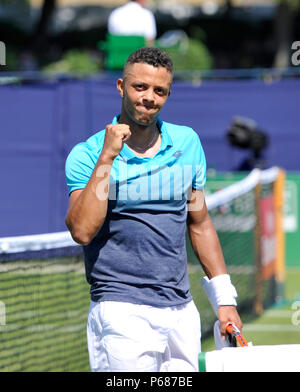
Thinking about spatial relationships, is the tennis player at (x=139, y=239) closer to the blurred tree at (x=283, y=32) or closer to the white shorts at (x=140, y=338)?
the white shorts at (x=140, y=338)

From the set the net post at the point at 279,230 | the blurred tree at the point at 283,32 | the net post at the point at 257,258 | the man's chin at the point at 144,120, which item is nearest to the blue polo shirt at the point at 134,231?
the man's chin at the point at 144,120

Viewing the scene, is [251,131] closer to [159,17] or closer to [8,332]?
[8,332]

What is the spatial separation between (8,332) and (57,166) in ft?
19.4

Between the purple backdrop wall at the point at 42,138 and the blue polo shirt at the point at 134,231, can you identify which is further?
the purple backdrop wall at the point at 42,138

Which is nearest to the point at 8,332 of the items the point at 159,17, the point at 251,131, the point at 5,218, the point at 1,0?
the point at 5,218

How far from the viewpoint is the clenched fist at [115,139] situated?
4.09 m

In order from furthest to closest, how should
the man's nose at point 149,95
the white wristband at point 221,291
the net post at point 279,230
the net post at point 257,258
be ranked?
the net post at point 279,230
the net post at point 257,258
the white wristband at point 221,291
the man's nose at point 149,95

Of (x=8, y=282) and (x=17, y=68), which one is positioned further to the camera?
(x=17, y=68)

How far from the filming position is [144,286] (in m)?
4.36

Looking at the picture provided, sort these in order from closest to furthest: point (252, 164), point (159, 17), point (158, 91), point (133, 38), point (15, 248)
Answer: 1. point (158, 91)
2. point (15, 248)
3. point (133, 38)
4. point (252, 164)
5. point (159, 17)

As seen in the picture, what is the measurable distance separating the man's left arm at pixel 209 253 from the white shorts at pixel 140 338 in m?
0.23

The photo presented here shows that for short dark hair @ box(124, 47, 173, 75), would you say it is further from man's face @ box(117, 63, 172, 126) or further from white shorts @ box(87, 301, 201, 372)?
white shorts @ box(87, 301, 201, 372)

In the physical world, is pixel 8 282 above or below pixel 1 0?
below

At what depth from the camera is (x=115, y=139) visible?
4105 millimetres
